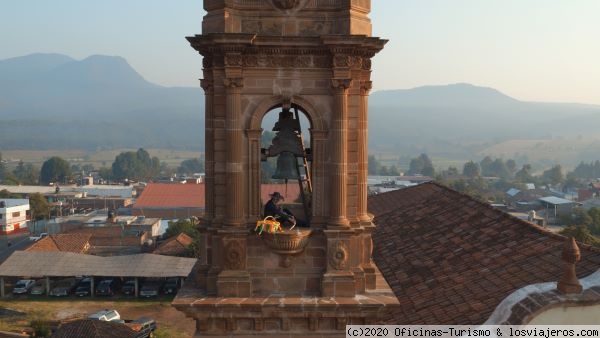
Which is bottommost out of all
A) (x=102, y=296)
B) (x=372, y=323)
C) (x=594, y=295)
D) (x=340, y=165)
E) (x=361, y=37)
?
(x=102, y=296)

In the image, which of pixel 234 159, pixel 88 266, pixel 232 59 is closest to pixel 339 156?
pixel 234 159

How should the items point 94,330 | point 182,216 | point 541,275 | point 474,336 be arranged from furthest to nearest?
point 182,216
point 94,330
point 541,275
point 474,336

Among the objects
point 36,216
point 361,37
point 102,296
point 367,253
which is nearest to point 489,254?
point 367,253

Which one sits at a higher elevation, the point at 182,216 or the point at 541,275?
the point at 541,275

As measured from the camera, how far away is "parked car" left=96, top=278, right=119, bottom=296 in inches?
1975

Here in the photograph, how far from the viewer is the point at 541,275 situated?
1370 centimetres

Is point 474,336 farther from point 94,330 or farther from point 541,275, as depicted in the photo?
point 94,330

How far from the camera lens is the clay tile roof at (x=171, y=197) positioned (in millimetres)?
91750

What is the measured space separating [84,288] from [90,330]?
839 inches

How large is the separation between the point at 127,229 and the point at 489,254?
63533 millimetres

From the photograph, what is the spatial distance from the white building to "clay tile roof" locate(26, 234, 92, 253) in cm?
2742

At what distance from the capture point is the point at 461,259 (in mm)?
16984

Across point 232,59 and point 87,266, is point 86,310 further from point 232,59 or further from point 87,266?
point 232,59

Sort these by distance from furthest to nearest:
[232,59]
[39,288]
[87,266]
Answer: [39,288] < [87,266] < [232,59]
